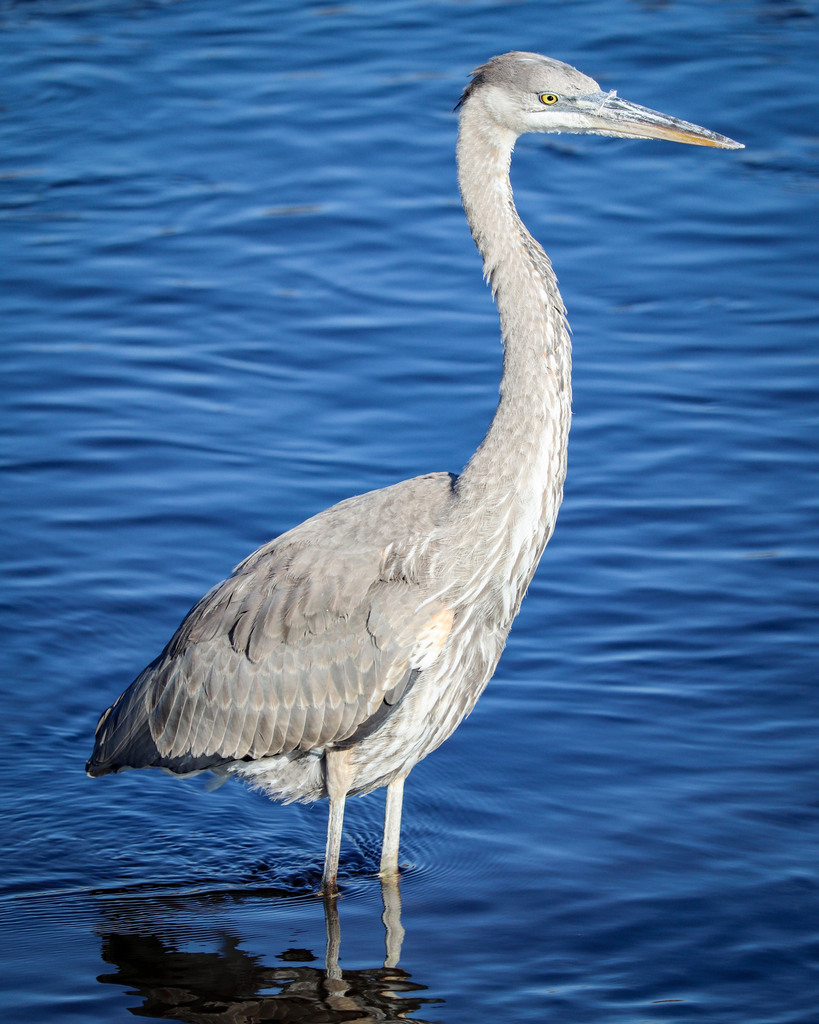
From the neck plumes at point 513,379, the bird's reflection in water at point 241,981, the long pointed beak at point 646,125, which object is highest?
the long pointed beak at point 646,125

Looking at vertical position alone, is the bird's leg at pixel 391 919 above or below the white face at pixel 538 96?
below

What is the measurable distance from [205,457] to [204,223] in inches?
166

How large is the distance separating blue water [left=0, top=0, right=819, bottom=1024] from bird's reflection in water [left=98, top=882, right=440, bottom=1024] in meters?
0.02

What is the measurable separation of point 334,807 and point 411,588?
102 centimetres

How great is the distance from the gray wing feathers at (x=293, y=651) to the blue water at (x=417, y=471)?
1.90 ft

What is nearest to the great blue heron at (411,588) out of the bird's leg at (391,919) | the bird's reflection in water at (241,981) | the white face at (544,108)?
the white face at (544,108)

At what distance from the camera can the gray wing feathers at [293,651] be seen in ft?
19.2

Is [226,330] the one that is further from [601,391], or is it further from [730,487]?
[730,487]

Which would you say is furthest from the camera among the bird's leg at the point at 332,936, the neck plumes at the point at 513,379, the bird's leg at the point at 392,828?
the bird's leg at the point at 392,828

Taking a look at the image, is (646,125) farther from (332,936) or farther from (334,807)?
(332,936)

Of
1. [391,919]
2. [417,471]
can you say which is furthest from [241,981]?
[417,471]

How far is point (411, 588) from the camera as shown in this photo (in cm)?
582

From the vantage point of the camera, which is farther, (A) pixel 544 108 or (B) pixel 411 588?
(A) pixel 544 108

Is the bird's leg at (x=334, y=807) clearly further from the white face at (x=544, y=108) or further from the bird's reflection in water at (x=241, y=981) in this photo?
the white face at (x=544, y=108)
